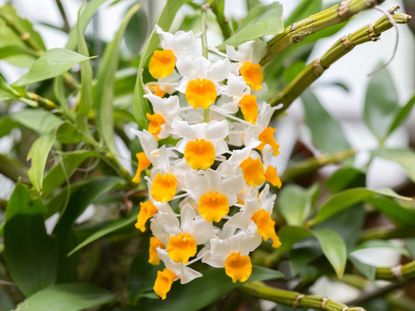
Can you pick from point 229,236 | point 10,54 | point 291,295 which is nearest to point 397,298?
point 291,295

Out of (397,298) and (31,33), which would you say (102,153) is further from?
(397,298)

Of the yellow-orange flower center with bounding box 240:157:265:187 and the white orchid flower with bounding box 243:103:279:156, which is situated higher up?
the white orchid flower with bounding box 243:103:279:156

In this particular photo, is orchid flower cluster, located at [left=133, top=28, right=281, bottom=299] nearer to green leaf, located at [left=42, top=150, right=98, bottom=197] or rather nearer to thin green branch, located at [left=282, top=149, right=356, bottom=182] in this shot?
green leaf, located at [left=42, top=150, right=98, bottom=197]

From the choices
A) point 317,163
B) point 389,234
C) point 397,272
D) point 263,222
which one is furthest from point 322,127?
point 263,222

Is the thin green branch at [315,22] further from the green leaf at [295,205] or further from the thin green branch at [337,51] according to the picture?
the green leaf at [295,205]

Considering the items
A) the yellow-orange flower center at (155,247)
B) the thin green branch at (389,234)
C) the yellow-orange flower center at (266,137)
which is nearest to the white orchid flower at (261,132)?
the yellow-orange flower center at (266,137)

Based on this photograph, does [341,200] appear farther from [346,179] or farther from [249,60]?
[249,60]

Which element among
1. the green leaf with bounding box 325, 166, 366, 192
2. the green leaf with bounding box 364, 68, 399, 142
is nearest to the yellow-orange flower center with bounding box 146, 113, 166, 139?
the green leaf with bounding box 325, 166, 366, 192
